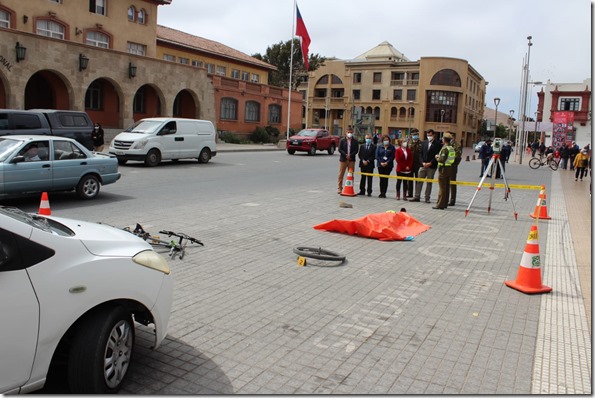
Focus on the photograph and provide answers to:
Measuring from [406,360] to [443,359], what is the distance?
33cm

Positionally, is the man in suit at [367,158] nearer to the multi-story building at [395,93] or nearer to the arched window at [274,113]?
the arched window at [274,113]

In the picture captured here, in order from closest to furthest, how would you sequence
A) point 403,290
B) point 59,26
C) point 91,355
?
point 91,355
point 403,290
point 59,26

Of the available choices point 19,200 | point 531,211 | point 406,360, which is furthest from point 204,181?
point 406,360

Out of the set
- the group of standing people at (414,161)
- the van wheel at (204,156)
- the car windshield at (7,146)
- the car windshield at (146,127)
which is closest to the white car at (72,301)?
the car windshield at (7,146)

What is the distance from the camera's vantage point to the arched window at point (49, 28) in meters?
32.5

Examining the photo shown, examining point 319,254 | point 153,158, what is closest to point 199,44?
point 153,158

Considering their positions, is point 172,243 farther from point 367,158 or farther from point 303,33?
point 303,33

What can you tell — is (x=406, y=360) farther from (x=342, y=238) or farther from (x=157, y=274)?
(x=342, y=238)

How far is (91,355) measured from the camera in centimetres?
342

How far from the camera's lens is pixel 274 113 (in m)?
51.9

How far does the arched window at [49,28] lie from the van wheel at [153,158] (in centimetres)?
1566

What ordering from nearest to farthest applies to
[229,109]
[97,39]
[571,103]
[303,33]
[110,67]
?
[110,67], [97,39], [303,33], [229,109], [571,103]

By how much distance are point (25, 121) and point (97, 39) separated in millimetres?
19668

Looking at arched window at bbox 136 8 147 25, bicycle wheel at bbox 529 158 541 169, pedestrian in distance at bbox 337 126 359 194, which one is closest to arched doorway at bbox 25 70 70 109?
arched window at bbox 136 8 147 25
